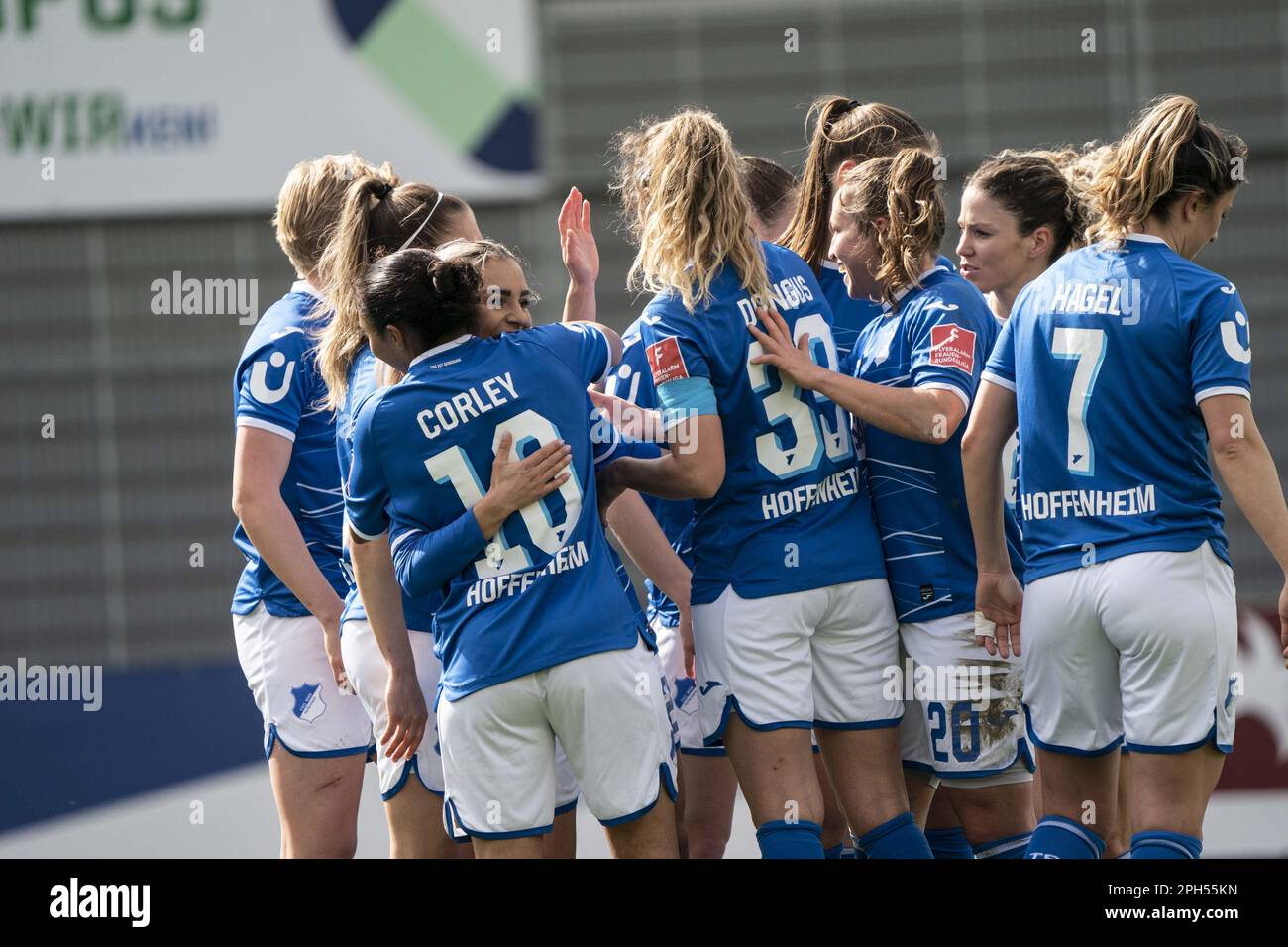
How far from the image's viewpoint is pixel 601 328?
9.89 feet

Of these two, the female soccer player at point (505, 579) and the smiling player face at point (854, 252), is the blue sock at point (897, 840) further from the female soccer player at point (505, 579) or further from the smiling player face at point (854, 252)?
the smiling player face at point (854, 252)

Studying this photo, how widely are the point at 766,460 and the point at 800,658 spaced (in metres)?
0.42

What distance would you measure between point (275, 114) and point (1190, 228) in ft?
14.5

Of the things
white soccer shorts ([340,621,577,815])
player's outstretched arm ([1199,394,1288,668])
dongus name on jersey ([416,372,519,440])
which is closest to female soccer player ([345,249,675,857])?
dongus name on jersey ([416,372,519,440])

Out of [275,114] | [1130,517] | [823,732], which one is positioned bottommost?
[823,732]

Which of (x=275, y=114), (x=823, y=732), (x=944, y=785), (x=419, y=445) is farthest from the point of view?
(x=275, y=114)

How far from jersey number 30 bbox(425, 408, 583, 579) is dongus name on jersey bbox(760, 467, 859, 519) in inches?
20.2

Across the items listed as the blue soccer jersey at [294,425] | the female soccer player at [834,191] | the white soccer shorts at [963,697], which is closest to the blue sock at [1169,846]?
the white soccer shorts at [963,697]

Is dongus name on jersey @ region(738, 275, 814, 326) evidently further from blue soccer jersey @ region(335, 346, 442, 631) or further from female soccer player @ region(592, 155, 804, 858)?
blue soccer jersey @ region(335, 346, 442, 631)

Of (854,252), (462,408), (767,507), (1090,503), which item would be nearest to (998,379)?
(1090,503)

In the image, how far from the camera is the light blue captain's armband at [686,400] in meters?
3.01

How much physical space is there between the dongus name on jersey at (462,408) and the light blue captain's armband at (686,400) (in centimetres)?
37

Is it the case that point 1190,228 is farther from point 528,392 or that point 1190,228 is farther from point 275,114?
point 275,114
